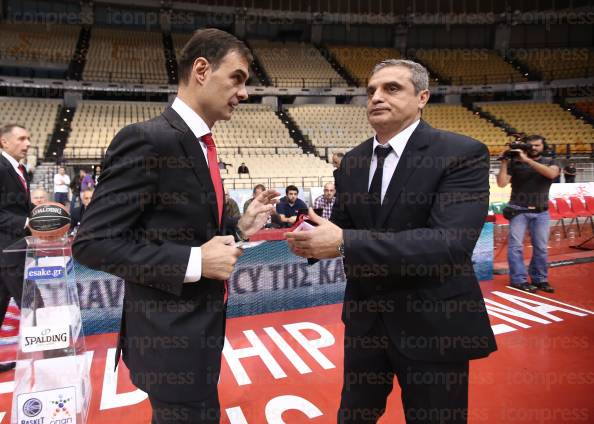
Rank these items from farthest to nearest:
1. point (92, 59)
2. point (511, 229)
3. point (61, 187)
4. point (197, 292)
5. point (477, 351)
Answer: point (92, 59), point (61, 187), point (511, 229), point (477, 351), point (197, 292)

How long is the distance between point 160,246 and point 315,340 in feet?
8.91

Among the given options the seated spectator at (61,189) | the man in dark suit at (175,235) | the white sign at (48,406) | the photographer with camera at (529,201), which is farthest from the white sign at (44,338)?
the seated spectator at (61,189)

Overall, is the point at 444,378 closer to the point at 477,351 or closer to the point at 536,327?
the point at 477,351

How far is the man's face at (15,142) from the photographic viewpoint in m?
3.16

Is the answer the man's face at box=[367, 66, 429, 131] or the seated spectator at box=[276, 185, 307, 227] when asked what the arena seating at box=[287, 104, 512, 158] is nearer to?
the seated spectator at box=[276, 185, 307, 227]

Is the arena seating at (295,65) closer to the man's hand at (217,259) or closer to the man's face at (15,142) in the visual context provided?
the man's face at (15,142)

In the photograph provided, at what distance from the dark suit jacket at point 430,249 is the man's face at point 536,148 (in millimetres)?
3625

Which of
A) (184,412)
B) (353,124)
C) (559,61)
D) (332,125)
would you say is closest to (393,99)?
(184,412)

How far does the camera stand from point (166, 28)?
2433 centimetres

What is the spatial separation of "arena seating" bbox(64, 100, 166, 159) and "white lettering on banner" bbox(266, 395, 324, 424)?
1363 centimetres

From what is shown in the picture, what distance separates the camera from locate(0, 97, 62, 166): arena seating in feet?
49.1

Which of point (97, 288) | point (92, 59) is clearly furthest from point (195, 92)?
point (92, 59)

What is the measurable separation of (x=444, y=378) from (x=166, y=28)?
90.5 ft

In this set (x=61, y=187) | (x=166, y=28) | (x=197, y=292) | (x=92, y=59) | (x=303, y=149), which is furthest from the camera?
(x=166, y=28)
